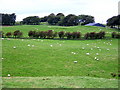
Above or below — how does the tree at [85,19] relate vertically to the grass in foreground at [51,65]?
above

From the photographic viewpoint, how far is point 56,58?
28.0 m

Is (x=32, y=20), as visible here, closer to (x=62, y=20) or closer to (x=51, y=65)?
(x=62, y=20)

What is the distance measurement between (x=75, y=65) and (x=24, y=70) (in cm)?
734

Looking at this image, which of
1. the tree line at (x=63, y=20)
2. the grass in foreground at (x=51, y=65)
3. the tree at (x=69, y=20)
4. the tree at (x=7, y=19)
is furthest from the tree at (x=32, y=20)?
the grass in foreground at (x=51, y=65)

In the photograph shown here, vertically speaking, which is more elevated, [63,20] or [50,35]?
[63,20]

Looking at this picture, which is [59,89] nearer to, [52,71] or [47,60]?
[52,71]

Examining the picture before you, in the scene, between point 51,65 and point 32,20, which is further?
point 32,20

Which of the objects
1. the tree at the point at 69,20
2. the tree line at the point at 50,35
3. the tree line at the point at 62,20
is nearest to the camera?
the tree line at the point at 50,35

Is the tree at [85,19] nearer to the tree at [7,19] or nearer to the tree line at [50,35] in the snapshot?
the tree at [7,19]

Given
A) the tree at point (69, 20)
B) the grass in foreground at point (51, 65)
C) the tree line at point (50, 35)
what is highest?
the tree at point (69, 20)

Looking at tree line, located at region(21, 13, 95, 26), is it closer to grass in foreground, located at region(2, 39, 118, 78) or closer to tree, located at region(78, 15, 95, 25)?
tree, located at region(78, 15, 95, 25)

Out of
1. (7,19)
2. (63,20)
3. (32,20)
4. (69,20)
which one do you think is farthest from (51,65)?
(32,20)

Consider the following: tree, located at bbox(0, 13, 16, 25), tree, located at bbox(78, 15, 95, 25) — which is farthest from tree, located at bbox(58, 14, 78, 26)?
tree, located at bbox(0, 13, 16, 25)

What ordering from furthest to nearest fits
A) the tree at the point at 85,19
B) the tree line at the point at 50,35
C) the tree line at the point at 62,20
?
1. the tree at the point at 85,19
2. the tree line at the point at 62,20
3. the tree line at the point at 50,35
